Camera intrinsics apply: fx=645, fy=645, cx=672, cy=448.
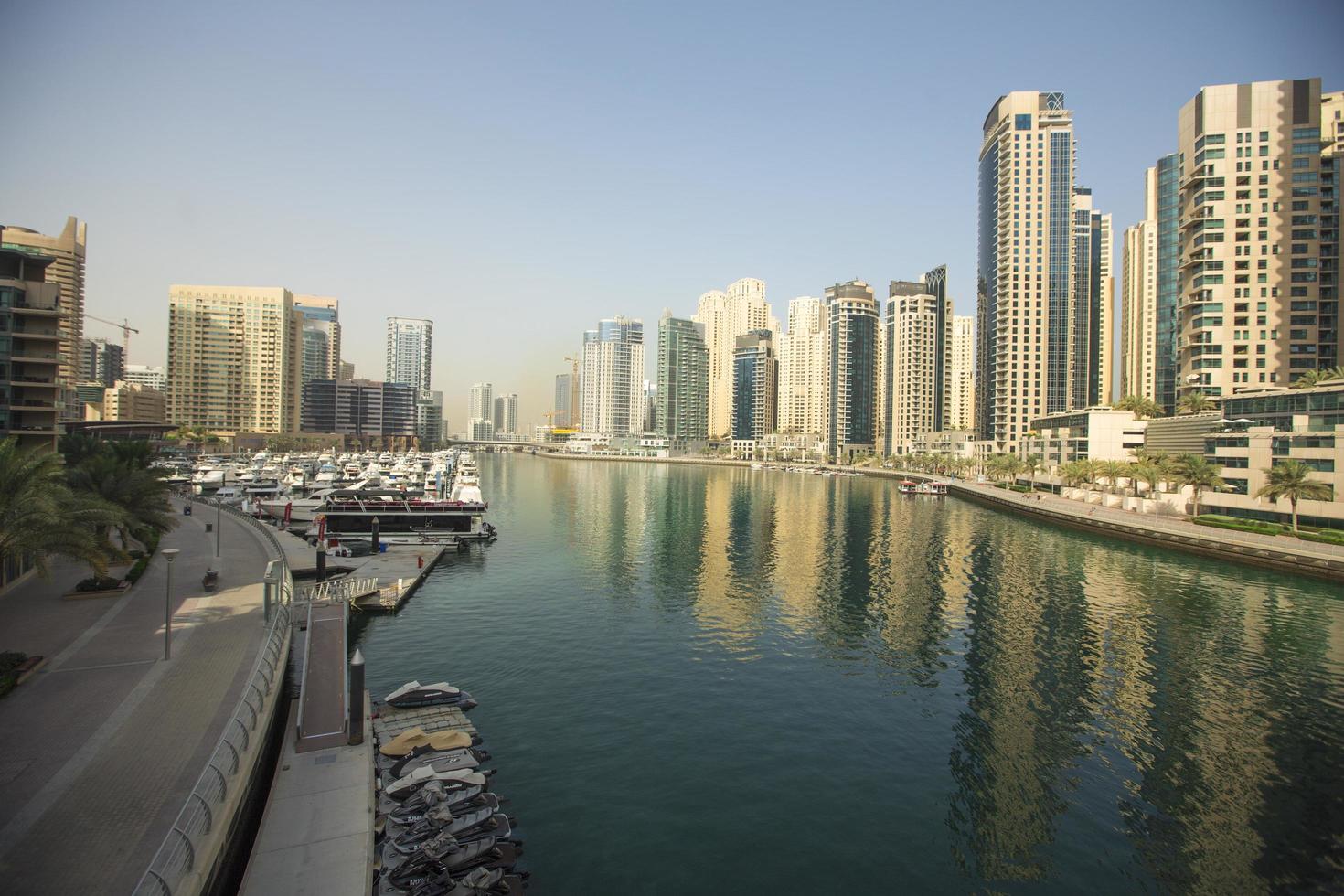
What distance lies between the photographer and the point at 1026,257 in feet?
578

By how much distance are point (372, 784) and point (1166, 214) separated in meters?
155

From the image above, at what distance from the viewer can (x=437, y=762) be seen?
22.3m

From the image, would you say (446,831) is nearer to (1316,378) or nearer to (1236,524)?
(1236,524)

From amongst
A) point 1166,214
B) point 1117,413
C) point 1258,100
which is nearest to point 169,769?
point 1117,413

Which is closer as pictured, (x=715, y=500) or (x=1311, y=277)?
(x=1311, y=277)

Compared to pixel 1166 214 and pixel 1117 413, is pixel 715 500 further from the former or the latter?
pixel 1166 214

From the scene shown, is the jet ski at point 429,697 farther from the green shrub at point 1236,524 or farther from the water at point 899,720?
the green shrub at point 1236,524

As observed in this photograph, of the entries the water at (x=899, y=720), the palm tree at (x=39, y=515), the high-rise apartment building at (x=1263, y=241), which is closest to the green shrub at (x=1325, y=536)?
the water at (x=899, y=720)

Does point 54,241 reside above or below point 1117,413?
above

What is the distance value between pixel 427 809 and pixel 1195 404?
113 meters

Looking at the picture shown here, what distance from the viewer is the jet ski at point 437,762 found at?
71.3 ft

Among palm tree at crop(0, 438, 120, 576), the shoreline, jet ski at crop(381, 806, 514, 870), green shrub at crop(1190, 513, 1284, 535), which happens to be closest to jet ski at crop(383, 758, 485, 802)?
jet ski at crop(381, 806, 514, 870)

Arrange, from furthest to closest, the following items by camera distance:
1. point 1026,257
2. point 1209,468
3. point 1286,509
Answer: point 1026,257
point 1209,468
point 1286,509

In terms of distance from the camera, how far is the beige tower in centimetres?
18062
